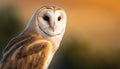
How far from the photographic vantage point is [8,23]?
22.9 ft

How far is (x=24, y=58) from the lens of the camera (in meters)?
2.53

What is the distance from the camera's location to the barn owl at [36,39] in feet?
8.21

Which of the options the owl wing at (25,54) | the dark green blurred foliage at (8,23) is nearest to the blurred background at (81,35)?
the dark green blurred foliage at (8,23)

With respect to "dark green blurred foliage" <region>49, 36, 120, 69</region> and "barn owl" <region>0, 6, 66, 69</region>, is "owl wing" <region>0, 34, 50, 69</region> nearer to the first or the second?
"barn owl" <region>0, 6, 66, 69</region>

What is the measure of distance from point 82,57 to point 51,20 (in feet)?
13.8

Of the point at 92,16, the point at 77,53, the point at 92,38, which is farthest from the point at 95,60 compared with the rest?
the point at 92,16

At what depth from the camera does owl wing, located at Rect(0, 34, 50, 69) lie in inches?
98.3

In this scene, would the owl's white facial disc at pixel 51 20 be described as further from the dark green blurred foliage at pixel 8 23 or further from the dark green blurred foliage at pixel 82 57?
the dark green blurred foliage at pixel 82 57

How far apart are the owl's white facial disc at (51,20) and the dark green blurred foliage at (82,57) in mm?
3687

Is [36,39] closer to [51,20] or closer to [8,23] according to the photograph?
[51,20]

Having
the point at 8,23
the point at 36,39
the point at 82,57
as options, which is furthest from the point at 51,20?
the point at 8,23

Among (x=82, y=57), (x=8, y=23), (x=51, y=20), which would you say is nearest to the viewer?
(x=51, y=20)

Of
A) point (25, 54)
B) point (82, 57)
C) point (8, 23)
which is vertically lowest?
point (82, 57)

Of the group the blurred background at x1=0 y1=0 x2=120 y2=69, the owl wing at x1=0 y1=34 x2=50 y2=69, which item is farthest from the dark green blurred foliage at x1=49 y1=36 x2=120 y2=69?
the owl wing at x1=0 y1=34 x2=50 y2=69
